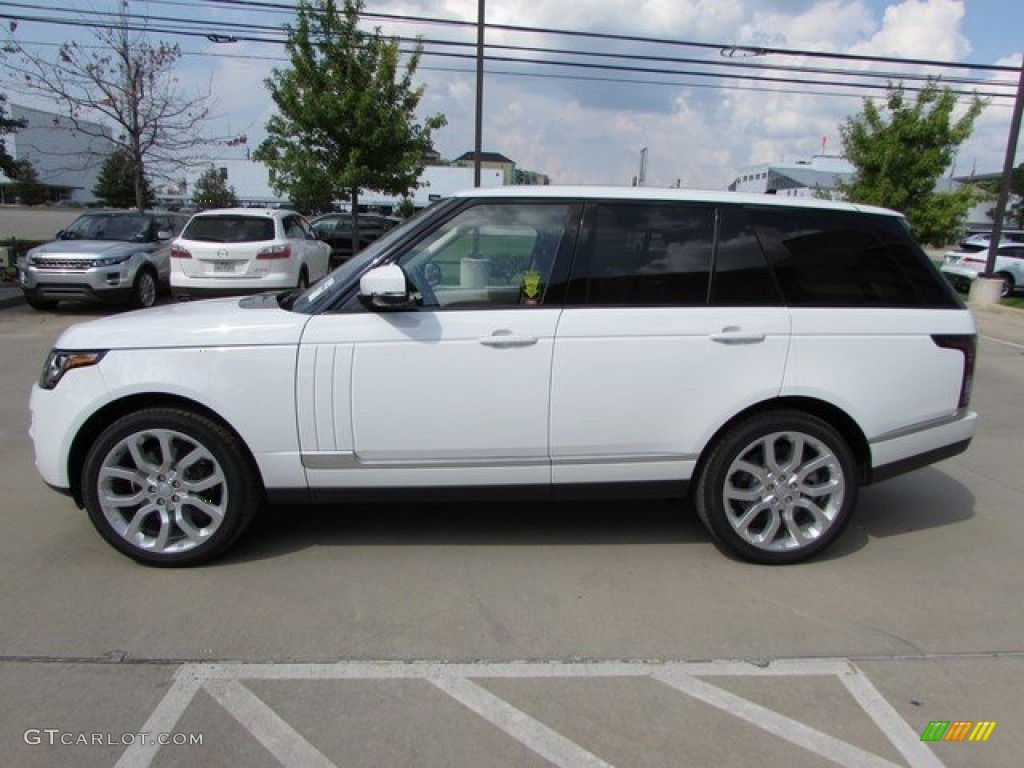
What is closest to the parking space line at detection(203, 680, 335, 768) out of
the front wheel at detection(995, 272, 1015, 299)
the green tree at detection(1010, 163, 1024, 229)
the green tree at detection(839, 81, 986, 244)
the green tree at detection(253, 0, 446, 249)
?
the green tree at detection(253, 0, 446, 249)

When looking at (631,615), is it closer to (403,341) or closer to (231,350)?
(403,341)

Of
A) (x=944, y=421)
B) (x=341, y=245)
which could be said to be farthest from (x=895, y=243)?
(x=341, y=245)

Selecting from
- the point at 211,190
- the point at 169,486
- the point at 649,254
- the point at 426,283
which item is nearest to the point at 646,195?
the point at 649,254

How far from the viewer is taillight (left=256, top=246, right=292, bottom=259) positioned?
11.8 metres

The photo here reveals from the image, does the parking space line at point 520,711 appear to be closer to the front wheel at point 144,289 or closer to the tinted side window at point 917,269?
the tinted side window at point 917,269

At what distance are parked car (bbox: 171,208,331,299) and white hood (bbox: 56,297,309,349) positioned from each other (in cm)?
844

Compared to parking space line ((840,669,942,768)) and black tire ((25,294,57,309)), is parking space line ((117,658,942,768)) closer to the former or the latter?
parking space line ((840,669,942,768))

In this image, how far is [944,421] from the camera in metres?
3.99

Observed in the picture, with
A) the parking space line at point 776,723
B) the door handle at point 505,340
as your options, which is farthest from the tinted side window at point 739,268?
the parking space line at point 776,723

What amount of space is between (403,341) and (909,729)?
2.51 meters

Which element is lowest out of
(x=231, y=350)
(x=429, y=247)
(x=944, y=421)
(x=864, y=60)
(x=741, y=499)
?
(x=741, y=499)

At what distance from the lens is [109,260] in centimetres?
1223

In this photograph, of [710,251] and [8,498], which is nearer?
[710,251]

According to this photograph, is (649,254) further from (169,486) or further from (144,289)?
(144,289)
